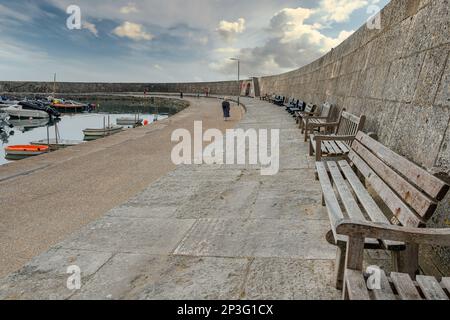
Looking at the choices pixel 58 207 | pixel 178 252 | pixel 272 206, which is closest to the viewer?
pixel 178 252

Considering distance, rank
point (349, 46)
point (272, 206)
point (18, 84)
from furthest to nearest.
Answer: point (18, 84), point (349, 46), point (272, 206)

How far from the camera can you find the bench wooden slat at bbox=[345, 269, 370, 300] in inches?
68.9

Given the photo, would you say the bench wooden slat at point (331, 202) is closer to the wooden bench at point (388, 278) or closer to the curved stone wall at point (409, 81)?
the wooden bench at point (388, 278)

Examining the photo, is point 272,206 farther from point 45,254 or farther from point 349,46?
point 349,46

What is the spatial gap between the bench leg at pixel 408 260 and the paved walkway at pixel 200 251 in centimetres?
52

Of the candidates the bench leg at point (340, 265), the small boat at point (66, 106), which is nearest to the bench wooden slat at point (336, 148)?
the bench leg at point (340, 265)

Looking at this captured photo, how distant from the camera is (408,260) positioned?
220cm

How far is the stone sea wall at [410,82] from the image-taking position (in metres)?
3.12

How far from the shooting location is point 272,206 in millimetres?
4316

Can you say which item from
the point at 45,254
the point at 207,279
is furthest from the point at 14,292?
the point at 207,279

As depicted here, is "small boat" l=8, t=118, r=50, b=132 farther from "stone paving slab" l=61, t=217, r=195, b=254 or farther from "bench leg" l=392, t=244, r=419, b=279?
"bench leg" l=392, t=244, r=419, b=279

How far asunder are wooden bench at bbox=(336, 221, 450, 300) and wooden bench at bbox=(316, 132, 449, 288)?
0.05m

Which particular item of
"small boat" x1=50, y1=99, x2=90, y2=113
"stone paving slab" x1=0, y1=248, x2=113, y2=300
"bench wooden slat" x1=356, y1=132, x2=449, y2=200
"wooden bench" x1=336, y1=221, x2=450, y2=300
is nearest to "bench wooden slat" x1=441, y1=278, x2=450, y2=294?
"wooden bench" x1=336, y1=221, x2=450, y2=300
